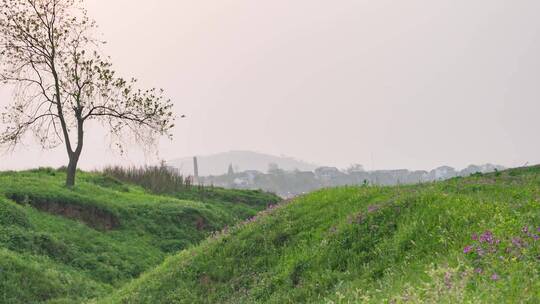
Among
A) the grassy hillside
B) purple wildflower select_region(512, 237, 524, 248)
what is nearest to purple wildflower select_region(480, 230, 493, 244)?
purple wildflower select_region(512, 237, 524, 248)

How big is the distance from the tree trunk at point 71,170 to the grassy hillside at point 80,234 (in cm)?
65

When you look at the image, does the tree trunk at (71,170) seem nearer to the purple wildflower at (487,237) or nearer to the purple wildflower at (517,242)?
the purple wildflower at (487,237)

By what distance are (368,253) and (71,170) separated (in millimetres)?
28379

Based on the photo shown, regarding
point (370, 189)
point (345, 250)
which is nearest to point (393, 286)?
point (345, 250)

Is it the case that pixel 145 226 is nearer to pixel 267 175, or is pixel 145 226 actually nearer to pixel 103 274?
pixel 103 274

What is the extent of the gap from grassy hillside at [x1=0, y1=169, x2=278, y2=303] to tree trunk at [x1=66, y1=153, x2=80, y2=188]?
0.65 m

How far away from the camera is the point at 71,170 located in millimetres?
37438

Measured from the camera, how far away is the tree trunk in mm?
37062

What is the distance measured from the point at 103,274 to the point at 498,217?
17308mm

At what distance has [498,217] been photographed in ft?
41.3

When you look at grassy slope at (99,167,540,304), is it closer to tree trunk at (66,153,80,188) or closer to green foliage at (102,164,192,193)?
tree trunk at (66,153,80,188)

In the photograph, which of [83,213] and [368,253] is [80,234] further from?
[368,253]

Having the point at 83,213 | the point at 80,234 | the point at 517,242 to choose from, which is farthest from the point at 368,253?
the point at 83,213

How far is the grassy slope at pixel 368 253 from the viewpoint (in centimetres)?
975
